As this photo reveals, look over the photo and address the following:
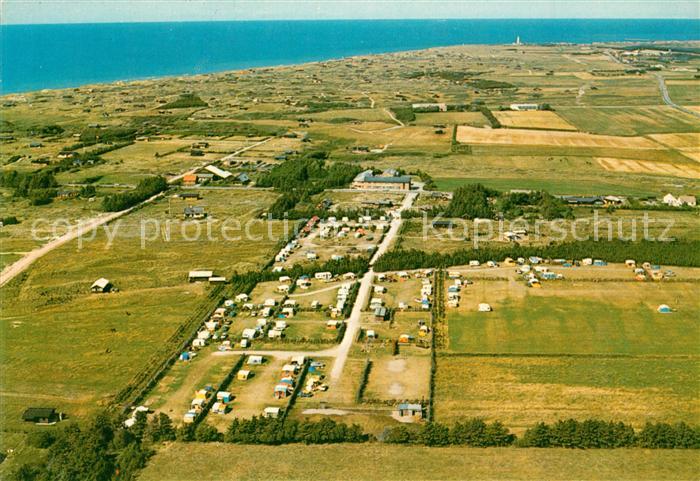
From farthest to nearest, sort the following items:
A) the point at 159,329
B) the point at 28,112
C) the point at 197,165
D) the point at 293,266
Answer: the point at 28,112 → the point at 197,165 → the point at 293,266 → the point at 159,329

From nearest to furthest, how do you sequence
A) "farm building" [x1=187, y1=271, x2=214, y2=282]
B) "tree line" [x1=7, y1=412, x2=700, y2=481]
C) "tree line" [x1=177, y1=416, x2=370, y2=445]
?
"tree line" [x1=7, y1=412, x2=700, y2=481], "tree line" [x1=177, y1=416, x2=370, y2=445], "farm building" [x1=187, y1=271, x2=214, y2=282]

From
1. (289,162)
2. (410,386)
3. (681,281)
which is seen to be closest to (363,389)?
(410,386)

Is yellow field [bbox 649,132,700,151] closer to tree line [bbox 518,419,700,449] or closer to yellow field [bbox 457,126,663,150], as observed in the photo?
yellow field [bbox 457,126,663,150]

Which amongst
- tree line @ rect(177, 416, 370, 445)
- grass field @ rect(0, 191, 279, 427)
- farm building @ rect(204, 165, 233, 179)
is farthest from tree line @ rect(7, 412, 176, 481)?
farm building @ rect(204, 165, 233, 179)

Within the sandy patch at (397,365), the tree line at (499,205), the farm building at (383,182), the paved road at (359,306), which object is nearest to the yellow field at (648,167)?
the tree line at (499,205)

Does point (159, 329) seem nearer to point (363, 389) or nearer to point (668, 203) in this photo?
point (363, 389)

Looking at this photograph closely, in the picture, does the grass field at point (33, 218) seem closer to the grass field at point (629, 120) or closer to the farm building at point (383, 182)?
the farm building at point (383, 182)
